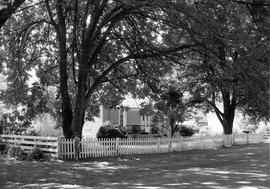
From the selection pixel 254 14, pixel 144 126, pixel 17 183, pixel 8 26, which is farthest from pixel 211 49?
pixel 144 126

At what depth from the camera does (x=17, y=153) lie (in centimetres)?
1898

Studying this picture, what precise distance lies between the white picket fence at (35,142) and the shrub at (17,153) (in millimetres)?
602

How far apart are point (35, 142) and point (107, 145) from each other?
13.0 ft

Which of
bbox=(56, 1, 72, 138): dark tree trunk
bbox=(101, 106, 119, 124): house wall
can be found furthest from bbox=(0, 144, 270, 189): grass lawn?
bbox=(101, 106, 119, 124): house wall

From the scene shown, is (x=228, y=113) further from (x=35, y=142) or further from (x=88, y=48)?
(x=35, y=142)

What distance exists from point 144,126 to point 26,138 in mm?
24974

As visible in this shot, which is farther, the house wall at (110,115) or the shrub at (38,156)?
the house wall at (110,115)

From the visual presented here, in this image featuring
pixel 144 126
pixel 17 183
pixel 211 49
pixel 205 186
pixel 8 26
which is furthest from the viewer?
pixel 144 126

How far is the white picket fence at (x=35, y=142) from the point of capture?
1840cm

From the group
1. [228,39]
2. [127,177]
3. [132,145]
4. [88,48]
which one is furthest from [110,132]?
[127,177]

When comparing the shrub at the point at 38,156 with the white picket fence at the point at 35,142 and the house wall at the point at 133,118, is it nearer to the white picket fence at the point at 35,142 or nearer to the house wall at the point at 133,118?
the white picket fence at the point at 35,142

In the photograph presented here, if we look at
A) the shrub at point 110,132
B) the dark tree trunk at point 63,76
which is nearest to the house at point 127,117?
the shrub at point 110,132

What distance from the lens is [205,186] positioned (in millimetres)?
10016

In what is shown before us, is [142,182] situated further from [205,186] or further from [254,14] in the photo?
[254,14]
